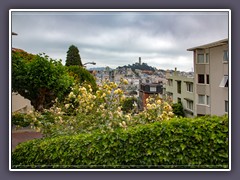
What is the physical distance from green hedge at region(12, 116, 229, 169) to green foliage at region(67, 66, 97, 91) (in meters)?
0.62

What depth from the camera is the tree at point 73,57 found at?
3.83 m

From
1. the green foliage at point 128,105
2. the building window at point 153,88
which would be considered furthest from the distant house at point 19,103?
the building window at point 153,88

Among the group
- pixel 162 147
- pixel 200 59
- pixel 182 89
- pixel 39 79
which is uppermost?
pixel 200 59

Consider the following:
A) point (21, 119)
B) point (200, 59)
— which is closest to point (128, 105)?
point (200, 59)

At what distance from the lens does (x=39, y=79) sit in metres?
3.89

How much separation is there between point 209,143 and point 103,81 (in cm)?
131

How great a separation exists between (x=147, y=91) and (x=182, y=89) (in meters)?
0.39

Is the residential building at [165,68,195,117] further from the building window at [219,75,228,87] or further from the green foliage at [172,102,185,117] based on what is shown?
the building window at [219,75,228,87]

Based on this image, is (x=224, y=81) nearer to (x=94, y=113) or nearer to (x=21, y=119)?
(x=94, y=113)

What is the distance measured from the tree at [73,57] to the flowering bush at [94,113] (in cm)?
29

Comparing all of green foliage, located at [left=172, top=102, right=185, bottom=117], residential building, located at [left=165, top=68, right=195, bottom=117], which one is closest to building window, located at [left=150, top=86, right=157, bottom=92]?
residential building, located at [left=165, top=68, right=195, bottom=117]

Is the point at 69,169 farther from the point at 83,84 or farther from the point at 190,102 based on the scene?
the point at 190,102

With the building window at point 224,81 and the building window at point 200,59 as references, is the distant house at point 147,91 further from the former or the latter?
the building window at point 224,81
